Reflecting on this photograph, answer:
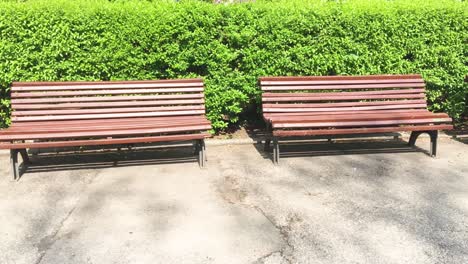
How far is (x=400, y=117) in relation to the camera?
537 cm

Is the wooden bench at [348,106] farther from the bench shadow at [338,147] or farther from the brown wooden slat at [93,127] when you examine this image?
the brown wooden slat at [93,127]

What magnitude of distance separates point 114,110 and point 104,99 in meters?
0.18

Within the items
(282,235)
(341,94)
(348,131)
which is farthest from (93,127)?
(341,94)

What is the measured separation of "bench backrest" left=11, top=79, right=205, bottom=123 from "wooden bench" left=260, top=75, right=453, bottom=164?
1.02m

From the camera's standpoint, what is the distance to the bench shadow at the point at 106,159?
527 centimetres

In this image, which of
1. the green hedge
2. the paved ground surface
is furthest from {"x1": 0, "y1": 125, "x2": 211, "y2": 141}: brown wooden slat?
the green hedge

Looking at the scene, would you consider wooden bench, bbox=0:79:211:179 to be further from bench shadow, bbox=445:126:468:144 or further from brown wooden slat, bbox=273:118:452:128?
bench shadow, bbox=445:126:468:144

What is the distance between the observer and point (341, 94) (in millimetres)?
5828

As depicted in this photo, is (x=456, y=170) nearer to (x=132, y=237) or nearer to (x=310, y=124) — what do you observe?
(x=310, y=124)

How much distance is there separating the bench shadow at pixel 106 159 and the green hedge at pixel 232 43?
31.5 inches

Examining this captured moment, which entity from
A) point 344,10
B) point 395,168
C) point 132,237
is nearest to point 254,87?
point 344,10

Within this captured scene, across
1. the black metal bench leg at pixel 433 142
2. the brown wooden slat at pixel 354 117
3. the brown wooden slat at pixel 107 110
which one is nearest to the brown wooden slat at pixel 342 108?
the brown wooden slat at pixel 354 117

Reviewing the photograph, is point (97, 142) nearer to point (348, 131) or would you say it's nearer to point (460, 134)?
point (348, 131)

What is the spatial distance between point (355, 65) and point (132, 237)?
4030 millimetres
